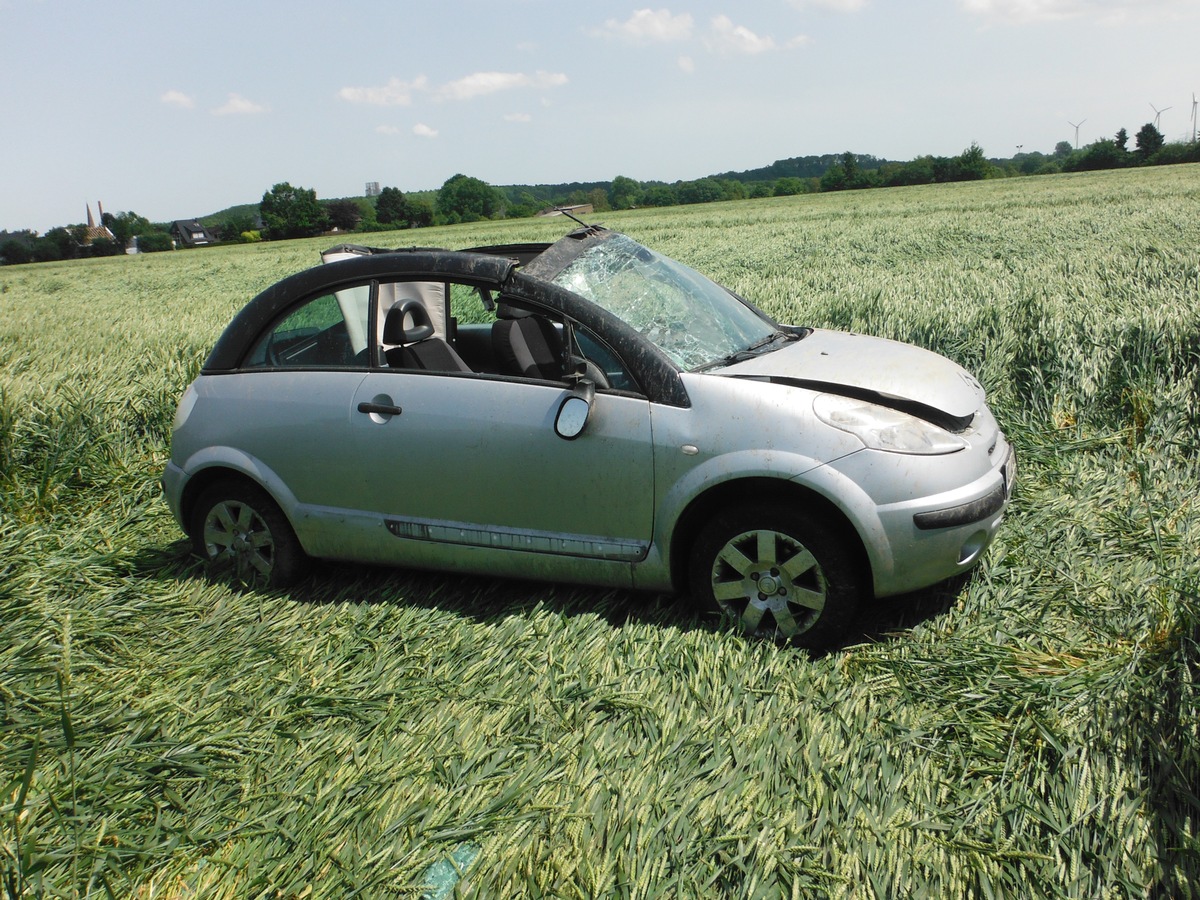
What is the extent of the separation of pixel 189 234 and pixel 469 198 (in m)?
36.2

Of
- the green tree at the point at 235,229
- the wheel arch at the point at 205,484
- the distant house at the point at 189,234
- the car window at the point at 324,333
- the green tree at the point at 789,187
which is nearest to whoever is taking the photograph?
the car window at the point at 324,333

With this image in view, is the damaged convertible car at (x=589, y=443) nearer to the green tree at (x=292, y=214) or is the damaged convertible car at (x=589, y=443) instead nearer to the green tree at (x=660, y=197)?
the green tree at (x=660, y=197)

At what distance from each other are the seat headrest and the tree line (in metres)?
68.1

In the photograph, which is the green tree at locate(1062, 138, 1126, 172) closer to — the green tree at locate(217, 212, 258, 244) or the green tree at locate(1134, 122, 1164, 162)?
the green tree at locate(1134, 122, 1164, 162)

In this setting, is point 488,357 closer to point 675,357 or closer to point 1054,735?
point 675,357

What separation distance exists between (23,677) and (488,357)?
240 centimetres

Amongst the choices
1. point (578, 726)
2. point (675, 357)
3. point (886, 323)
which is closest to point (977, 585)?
point (675, 357)

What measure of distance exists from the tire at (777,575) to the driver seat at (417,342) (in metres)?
1.43

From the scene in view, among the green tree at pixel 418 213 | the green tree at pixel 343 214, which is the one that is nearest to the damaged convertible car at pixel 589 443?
the green tree at pixel 418 213

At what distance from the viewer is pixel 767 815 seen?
2.50 metres

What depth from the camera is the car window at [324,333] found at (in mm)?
4262

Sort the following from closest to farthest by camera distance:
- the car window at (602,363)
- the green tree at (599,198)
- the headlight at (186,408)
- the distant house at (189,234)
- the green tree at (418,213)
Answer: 1. the car window at (602,363)
2. the headlight at (186,408)
3. the green tree at (599,198)
4. the green tree at (418,213)
5. the distant house at (189,234)

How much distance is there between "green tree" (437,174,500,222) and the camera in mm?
90625

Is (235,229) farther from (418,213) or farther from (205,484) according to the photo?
(205,484)
